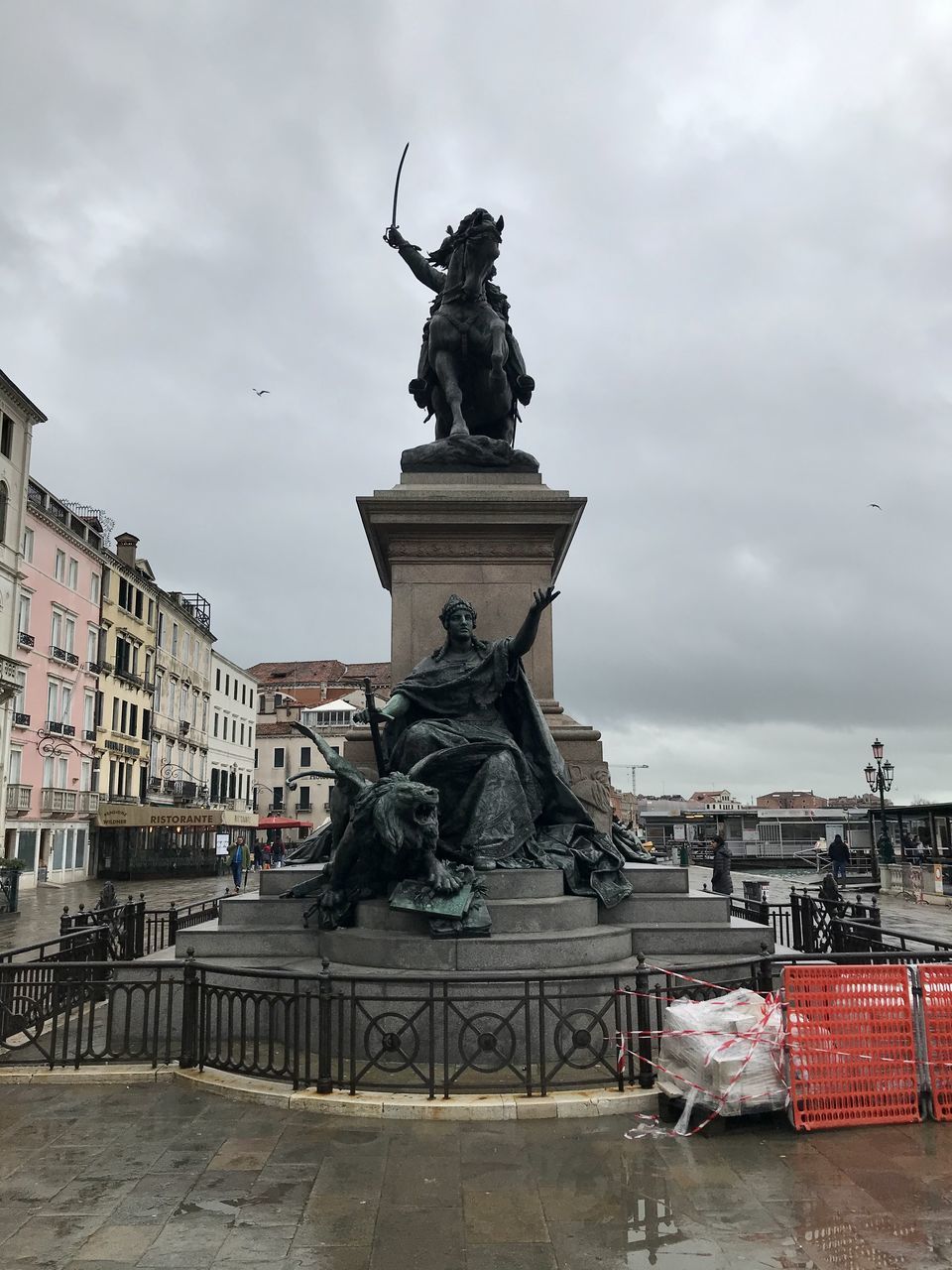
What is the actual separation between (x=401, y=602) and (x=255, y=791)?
79291 mm

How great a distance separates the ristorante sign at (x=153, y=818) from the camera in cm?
4719

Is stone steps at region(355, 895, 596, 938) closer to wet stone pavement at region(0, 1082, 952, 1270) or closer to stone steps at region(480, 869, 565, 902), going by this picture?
stone steps at region(480, 869, 565, 902)

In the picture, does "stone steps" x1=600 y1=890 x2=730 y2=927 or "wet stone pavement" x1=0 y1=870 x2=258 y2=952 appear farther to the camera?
"wet stone pavement" x1=0 y1=870 x2=258 y2=952

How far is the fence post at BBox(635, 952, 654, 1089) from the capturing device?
259 inches

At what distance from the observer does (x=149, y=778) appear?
2280 inches

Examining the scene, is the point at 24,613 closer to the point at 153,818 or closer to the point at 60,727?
the point at 60,727

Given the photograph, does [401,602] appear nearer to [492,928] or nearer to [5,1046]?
[492,928]

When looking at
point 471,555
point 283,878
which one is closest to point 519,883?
point 283,878

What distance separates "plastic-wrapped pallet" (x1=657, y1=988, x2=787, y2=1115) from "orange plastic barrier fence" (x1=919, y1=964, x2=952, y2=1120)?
3.46 ft

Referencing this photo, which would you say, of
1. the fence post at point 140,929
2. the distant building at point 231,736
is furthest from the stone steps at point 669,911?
the distant building at point 231,736

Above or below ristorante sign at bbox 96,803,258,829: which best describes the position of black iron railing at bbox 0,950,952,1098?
below

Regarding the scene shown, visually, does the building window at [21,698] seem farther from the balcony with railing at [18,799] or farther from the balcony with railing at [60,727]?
the balcony with railing at [18,799]

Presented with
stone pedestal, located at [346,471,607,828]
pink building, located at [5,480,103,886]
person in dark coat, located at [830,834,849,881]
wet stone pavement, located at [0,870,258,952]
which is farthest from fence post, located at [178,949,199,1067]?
pink building, located at [5,480,103,886]

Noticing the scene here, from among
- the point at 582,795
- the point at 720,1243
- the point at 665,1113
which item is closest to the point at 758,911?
the point at 582,795
